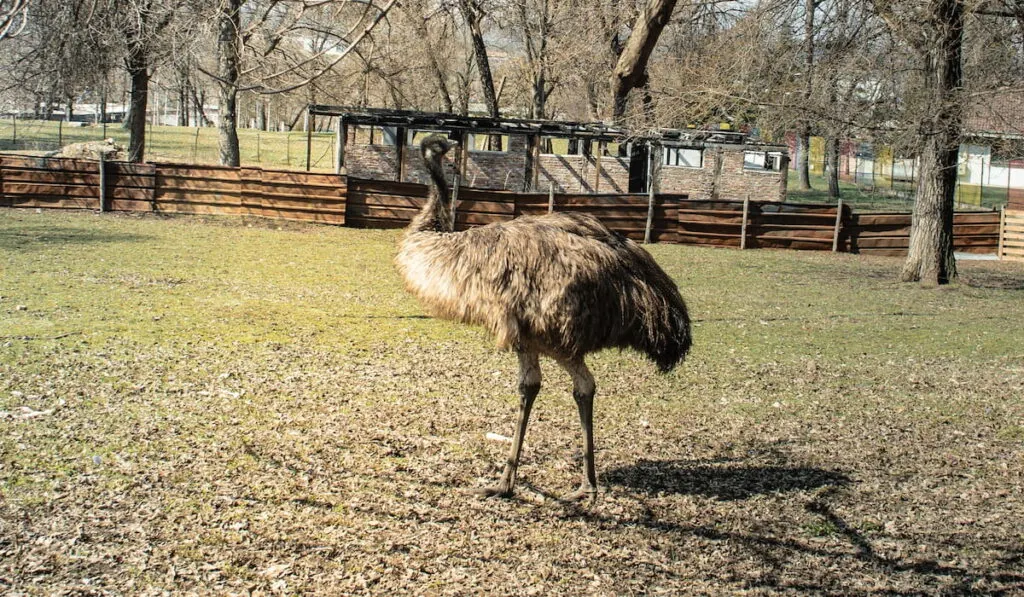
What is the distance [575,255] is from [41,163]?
63.5 feet

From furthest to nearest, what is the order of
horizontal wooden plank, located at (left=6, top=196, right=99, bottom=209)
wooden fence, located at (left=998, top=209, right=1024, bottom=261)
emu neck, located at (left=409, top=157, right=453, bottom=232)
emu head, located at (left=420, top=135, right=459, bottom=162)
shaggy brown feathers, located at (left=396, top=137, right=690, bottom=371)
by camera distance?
wooden fence, located at (left=998, top=209, right=1024, bottom=261) → horizontal wooden plank, located at (left=6, top=196, right=99, bottom=209) → emu head, located at (left=420, top=135, right=459, bottom=162) → emu neck, located at (left=409, top=157, right=453, bottom=232) → shaggy brown feathers, located at (left=396, top=137, right=690, bottom=371)

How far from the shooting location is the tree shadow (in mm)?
15055

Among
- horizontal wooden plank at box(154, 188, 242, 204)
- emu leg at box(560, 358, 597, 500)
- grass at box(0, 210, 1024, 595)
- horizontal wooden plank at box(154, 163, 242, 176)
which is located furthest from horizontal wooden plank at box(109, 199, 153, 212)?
emu leg at box(560, 358, 597, 500)

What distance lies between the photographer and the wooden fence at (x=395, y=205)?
69.6 ft

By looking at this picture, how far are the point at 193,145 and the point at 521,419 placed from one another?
46259mm

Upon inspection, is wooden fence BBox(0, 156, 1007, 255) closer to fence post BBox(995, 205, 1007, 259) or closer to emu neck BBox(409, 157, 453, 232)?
fence post BBox(995, 205, 1007, 259)

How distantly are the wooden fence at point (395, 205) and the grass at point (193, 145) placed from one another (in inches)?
672

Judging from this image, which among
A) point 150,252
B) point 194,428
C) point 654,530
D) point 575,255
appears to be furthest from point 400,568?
point 150,252

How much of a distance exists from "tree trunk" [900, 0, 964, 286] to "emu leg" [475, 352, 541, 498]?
1155 centimetres

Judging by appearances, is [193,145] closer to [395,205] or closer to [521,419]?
[395,205]

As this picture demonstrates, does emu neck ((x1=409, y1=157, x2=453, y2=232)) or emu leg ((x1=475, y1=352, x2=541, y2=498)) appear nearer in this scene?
emu leg ((x1=475, y1=352, x2=541, y2=498))

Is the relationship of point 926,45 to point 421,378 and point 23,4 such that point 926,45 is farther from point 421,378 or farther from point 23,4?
point 23,4

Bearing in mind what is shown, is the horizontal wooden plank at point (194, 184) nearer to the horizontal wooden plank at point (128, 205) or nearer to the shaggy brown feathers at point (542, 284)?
the horizontal wooden plank at point (128, 205)

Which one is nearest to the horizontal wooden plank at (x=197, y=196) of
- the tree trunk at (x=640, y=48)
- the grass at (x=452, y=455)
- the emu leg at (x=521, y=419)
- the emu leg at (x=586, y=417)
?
the grass at (x=452, y=455)
